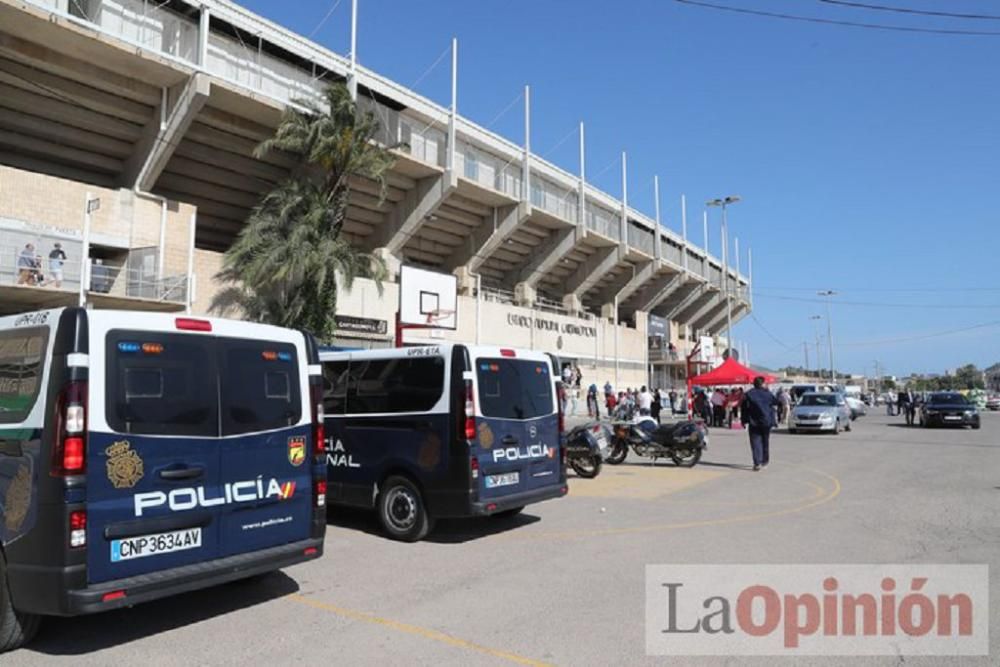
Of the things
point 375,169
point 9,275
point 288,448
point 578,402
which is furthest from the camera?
point 578,402

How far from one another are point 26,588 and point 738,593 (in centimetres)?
501

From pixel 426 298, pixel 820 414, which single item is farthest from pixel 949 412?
pixel 426 298

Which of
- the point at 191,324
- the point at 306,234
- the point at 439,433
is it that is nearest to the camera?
the point at 191,324

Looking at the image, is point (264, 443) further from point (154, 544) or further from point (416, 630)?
point (416, 630)

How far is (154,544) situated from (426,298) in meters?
23.0

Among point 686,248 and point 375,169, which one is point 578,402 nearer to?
point 375,169

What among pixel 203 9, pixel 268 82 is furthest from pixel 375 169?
pixel 203 9

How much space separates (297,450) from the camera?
5.84 metres

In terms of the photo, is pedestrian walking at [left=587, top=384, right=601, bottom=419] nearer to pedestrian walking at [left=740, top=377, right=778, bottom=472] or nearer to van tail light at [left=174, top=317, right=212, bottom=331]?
pedestrian walking at [left=740, top=377, right=778, bottom=472]

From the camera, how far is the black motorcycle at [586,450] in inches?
530

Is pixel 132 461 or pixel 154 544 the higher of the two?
pixel 132 461


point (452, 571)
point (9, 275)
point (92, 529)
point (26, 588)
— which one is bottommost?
point (452, 571)

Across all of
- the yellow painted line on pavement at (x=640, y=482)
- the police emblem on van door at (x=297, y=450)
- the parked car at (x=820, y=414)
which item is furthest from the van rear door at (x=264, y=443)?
the parked car at (x=820, y=414)

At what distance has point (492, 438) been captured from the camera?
794cm
